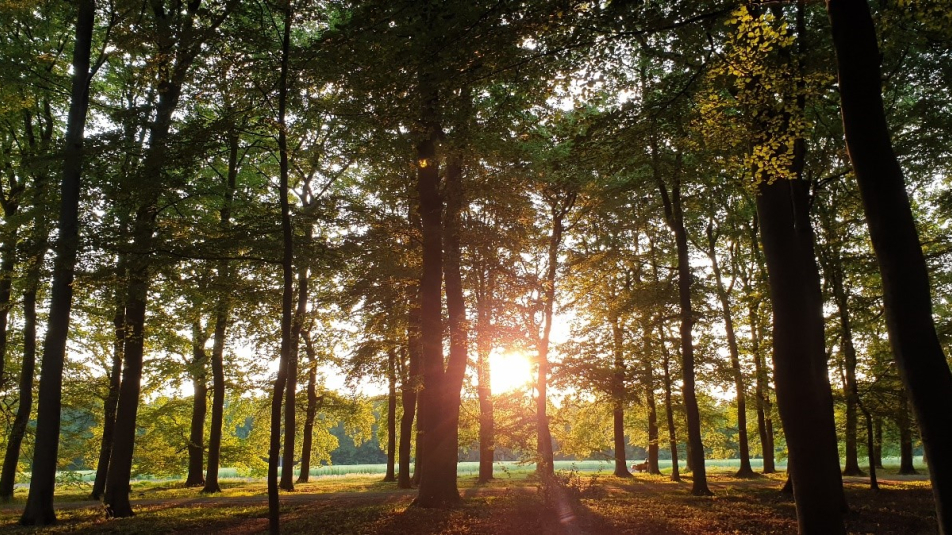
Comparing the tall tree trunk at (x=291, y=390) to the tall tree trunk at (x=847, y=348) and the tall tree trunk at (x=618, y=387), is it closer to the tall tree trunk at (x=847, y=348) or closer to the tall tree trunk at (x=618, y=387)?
the tall tree trunk at (x=618, y=387)

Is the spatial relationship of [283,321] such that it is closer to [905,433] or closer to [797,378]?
[797,378]

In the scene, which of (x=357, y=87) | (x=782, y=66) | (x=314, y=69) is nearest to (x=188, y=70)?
(x=314, y=69)

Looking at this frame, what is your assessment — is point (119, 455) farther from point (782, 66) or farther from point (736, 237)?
point (736, 237)

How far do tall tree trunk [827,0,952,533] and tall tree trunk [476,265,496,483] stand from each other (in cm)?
1175

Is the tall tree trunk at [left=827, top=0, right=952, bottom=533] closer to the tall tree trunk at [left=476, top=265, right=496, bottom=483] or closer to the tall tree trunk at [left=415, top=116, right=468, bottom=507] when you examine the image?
the tall tree trunk at [left=415, top=116, right=468, bottom=507]

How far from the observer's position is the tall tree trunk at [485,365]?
17406mm

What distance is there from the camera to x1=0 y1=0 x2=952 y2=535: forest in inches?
296

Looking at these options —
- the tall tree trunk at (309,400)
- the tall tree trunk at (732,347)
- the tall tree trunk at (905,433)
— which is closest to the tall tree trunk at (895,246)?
the tall tree trunk at (905,433)

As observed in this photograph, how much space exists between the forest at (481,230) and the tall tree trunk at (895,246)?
3cm

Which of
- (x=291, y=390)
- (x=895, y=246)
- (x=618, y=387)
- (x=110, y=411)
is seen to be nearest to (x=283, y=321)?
(x=895, y=246)

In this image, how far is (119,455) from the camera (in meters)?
13.9

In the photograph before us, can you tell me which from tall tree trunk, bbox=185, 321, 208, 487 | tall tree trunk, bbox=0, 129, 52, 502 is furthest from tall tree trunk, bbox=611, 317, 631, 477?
tall tree trunk, bbox=185, 321, 208, 487

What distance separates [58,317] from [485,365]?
15.3 metres

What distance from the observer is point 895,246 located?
552 cm
